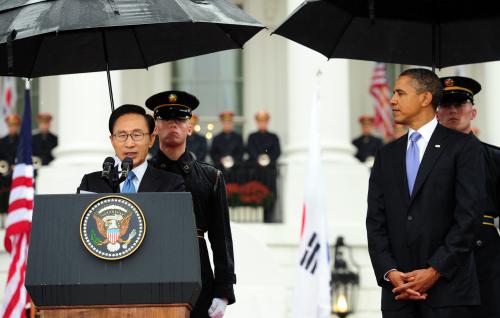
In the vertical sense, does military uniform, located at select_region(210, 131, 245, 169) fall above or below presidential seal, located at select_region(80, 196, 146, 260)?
above

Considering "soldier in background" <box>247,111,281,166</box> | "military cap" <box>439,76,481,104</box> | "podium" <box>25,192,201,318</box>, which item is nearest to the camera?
"podium" <box>25,192,201,318</box>

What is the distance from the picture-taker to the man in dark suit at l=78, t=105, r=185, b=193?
6.76 meters

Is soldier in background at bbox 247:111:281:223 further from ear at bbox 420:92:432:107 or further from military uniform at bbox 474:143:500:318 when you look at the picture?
ear at bbox 420:92:432:107

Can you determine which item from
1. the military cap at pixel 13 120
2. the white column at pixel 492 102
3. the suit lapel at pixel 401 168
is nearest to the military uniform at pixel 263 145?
the white column at pixel 492 102

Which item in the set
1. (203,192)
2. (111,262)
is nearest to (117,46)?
(203,192)

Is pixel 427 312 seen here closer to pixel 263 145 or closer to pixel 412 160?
pixel 412 160

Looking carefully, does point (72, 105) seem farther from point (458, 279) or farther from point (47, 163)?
point (458, 279)

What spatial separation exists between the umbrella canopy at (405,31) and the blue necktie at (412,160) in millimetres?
1083

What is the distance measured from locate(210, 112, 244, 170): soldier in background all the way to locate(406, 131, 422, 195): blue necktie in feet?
41.5

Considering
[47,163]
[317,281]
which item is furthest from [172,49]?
[47,163]

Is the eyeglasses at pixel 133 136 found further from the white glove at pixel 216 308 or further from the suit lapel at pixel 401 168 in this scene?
the suit lapel at pixel 401 168

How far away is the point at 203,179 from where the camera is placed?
7.57 metres

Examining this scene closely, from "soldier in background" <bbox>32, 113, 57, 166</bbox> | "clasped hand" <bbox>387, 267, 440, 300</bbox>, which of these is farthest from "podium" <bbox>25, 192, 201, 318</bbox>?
"soldier in background" <bbox>32, 113, 57, 166</bbox>

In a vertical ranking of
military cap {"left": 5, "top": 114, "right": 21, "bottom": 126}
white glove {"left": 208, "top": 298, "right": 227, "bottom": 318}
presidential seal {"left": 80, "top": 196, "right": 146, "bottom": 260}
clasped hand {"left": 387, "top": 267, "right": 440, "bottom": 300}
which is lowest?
white glove {"left": 208, "top": 298, "right": 227, "bottom": 318}
